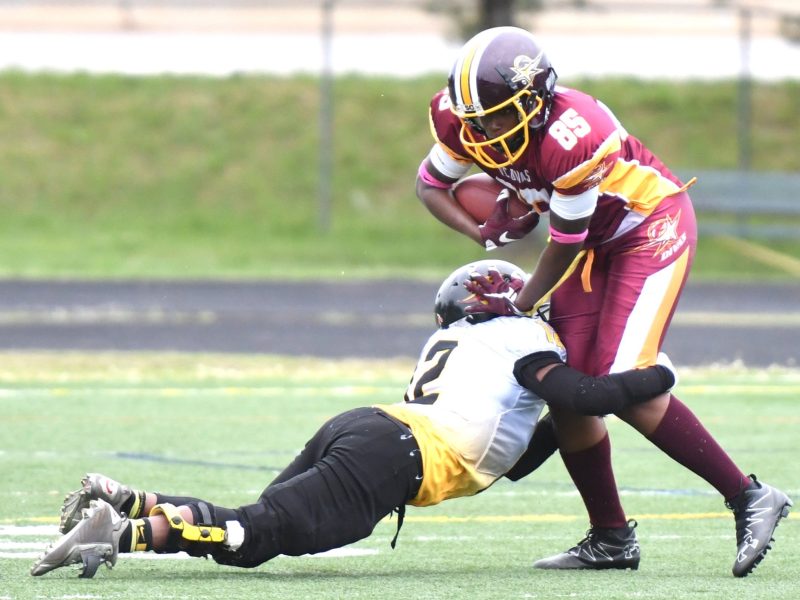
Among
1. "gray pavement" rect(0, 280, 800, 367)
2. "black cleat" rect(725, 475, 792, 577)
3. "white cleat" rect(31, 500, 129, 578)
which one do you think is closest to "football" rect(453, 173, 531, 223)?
"black cleat" rect(725, 475, 792, 577)

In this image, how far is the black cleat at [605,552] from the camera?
5152 millimetres

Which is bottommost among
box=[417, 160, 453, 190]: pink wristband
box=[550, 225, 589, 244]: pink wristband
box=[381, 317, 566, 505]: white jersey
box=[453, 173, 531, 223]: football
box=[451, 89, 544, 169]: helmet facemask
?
box=[381, 317, 566, 505]: white jersey

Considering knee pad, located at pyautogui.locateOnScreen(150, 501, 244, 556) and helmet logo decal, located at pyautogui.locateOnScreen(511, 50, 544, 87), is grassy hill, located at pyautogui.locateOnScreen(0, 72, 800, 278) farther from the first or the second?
knee pad, located at pyautogui.locateOnScreen(150, 501, 244, 556)

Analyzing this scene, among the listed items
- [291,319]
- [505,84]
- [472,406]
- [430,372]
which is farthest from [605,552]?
[291,319]

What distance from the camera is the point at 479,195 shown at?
566 cm

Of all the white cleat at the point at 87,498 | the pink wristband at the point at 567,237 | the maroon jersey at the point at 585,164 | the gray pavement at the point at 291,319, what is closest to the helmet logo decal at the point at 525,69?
the maroon jersey at the point at 585,164

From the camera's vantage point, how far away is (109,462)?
7.37 m

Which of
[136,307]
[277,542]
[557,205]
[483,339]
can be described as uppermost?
[557,205]

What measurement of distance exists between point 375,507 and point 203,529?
20.7 inches

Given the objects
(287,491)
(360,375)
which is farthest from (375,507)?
(360,375)

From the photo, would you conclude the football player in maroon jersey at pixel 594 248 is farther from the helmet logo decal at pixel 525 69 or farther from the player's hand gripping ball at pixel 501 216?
the player's hand gripping ball at pixel 501 216

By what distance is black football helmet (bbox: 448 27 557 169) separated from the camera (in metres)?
4.90

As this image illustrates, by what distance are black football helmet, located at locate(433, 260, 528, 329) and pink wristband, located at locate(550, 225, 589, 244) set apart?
0.81 ft

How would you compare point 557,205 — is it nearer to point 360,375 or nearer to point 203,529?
point 203,529
